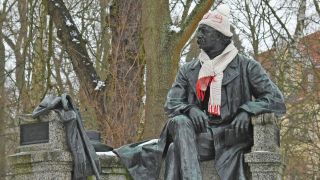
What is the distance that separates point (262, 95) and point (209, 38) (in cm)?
77

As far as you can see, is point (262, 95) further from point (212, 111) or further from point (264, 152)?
point (264, 152)

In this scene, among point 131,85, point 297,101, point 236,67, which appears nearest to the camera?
point 236,67

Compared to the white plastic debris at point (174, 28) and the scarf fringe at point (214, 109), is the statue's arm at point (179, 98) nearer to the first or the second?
the scarf fringe at point (214, 109)

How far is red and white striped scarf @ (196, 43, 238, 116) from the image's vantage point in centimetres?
848

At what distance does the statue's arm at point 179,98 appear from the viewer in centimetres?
845

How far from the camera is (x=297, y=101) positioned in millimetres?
23109

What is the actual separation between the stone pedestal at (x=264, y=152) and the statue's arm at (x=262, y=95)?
136 millimetres

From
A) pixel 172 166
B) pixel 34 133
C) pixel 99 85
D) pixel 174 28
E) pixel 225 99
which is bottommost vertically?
pixel 172 166

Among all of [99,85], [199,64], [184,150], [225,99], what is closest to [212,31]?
[199,64]

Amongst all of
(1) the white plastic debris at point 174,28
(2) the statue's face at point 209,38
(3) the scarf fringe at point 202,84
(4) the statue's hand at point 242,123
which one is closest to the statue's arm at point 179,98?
(3) the scarf fringe at point 202,84

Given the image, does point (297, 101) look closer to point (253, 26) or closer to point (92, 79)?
point (253, 26)

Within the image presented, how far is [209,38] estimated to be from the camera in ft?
28.6

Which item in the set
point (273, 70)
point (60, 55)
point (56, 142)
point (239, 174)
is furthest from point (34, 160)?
point (273, 70)

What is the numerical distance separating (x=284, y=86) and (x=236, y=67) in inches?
530
